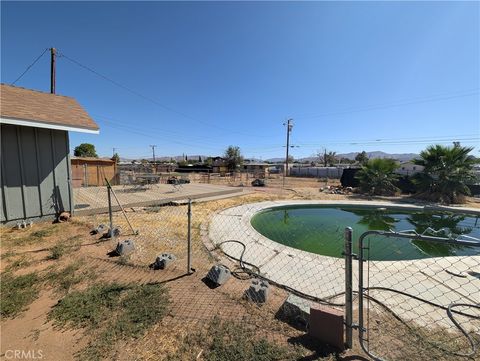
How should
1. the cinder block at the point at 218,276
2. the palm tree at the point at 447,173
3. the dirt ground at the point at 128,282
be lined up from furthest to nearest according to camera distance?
the palm tree at the point at 447,173 < the cinder block at the point at 218,276 < the dirt ground at the point at 128,282

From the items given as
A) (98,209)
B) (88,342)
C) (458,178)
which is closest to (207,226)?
(98,209)

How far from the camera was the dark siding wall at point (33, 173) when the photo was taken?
5.80 metres

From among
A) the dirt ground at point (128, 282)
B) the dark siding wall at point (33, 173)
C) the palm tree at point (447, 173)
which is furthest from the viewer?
the palm tree at point (447, 173)

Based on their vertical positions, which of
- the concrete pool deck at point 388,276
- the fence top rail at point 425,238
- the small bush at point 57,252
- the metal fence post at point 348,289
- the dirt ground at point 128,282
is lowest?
the concrete pool deck at point 388,276

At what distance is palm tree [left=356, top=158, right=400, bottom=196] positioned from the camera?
14867 millimetres

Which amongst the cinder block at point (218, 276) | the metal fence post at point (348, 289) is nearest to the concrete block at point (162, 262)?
the cinder block at point (218, 276)

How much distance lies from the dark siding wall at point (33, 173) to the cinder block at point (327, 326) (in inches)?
293

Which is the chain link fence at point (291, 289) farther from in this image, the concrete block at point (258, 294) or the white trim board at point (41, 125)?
the white trim board at point (41, 125)

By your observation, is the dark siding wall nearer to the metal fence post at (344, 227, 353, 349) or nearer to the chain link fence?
the chain link fence

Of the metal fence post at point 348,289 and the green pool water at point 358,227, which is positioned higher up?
the metal fence post at point 348,289

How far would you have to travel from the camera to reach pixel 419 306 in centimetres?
301

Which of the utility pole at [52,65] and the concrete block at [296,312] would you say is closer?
the concrete block at [296,312]

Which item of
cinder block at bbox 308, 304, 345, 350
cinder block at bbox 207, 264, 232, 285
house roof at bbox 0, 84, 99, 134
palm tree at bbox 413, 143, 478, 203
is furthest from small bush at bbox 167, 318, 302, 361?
palm tree at bbox 413, 143, 478, 203

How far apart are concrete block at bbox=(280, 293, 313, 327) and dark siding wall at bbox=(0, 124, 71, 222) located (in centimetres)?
707
